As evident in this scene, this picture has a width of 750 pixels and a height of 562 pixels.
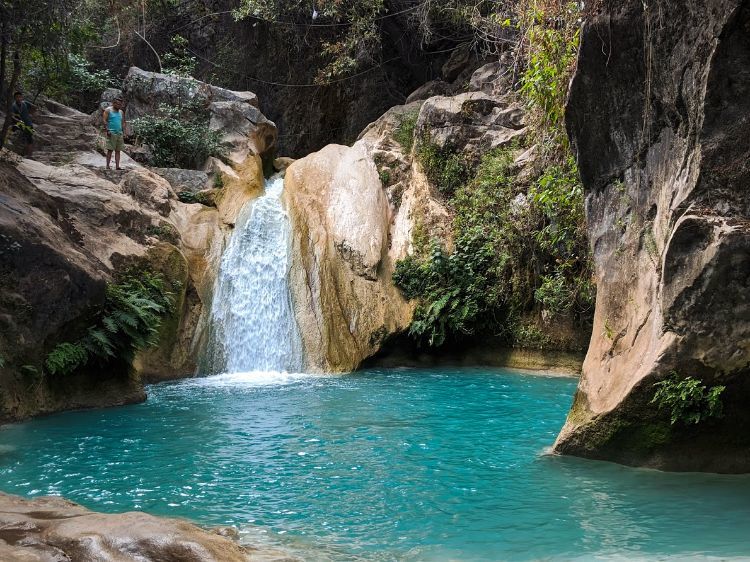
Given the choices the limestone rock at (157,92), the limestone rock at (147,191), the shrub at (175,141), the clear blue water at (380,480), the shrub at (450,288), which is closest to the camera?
the clear blue water at (380,480)

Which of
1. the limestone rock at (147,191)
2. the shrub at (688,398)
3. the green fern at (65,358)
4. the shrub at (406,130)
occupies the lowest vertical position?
the green fern at (65,358)

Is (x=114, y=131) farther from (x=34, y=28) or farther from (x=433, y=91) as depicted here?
(x=433, y=91)

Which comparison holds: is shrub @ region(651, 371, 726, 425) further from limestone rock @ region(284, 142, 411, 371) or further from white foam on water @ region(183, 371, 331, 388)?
limestone rock @ region(284, 142, 411, 371)

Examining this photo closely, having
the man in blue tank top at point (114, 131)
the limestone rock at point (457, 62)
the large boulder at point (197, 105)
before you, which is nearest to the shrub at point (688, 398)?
the man in blue tank top at point (114, 131)

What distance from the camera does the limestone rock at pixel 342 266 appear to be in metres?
14.3

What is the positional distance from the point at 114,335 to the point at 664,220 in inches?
298

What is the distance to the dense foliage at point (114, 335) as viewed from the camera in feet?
33.1

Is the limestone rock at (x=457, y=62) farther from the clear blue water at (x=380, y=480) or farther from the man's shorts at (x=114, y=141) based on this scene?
the clear blue water at (x=380, y=480)

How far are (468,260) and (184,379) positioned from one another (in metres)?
5.97

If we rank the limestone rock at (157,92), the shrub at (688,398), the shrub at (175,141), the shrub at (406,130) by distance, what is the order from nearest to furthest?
the shrub at (688,398), the shrub at (406,130), the shrub at (175,141), the limestone rock at (157,92)

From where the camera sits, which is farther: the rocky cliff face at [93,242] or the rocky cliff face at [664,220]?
the rocky cliff face at [93,242]

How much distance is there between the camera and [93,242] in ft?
41.0

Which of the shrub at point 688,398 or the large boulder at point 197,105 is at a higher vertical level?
the large boulder at point 197,105

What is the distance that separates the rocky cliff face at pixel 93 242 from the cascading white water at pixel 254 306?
0.32m
